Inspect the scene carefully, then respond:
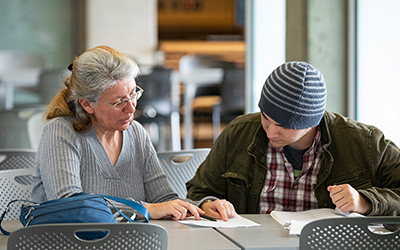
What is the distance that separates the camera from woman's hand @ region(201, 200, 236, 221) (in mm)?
1520

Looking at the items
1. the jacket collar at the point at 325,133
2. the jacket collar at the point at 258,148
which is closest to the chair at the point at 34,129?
the jacket collar at the point at 258,148

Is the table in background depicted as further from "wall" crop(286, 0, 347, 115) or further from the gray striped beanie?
"wall" crop(286, 0, 347, 115)

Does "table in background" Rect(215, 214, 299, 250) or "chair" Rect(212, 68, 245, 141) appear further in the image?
"chair" Rect(212, 68, 245, 141)

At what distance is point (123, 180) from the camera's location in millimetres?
1782

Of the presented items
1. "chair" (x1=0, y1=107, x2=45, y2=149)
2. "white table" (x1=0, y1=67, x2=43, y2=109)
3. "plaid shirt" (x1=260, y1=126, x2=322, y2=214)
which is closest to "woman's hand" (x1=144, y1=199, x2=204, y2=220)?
"plaid shirt" (x1=260, y1=126, x2=322, y2=214)

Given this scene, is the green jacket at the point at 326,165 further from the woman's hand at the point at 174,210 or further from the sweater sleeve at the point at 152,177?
the woman's hand at the point at 174,210

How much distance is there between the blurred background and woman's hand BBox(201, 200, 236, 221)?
818mm

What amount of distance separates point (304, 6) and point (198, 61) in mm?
3219

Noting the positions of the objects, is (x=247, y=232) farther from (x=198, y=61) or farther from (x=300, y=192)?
(x=198, y=61)

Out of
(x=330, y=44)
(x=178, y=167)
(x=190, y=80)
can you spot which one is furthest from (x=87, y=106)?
(x=190, y=80)

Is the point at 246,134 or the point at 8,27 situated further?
the point at 8,27

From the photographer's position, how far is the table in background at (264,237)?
118 cm

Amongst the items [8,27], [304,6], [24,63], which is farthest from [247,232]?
[8,27]

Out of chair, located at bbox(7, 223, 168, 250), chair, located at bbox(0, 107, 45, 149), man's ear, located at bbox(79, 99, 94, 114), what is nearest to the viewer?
chair, located at bbox(7, 223, 168, 250)
